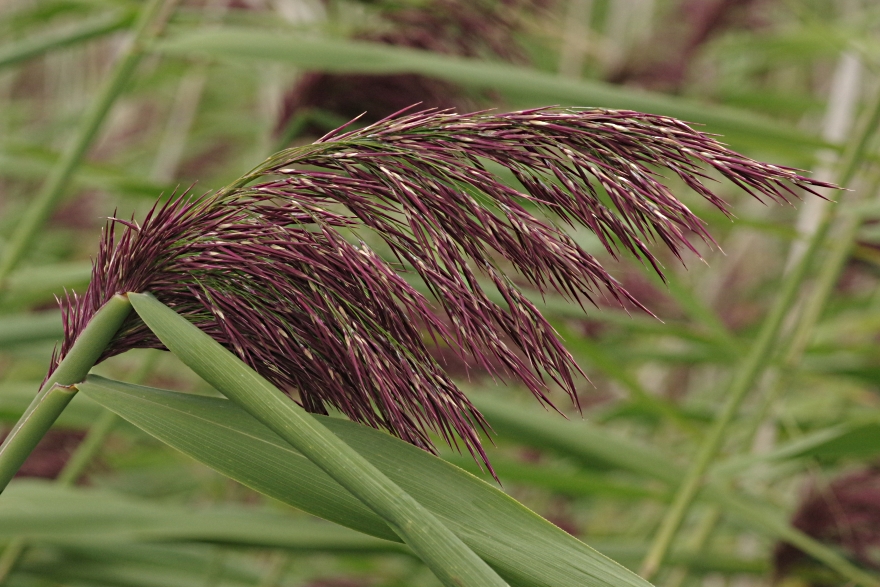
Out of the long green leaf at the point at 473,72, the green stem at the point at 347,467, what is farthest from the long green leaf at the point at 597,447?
the green stem at the point at 347,467

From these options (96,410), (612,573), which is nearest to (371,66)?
(96,410)

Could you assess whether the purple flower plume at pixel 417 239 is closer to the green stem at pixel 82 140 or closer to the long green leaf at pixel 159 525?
the long green leaf at pixel 159 525

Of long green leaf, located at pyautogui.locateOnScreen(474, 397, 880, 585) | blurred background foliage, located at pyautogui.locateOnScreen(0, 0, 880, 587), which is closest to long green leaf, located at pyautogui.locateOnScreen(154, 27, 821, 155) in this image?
blurred background foliage, located at pyautogui.locateOnScreen(0, 0, 880, 587)

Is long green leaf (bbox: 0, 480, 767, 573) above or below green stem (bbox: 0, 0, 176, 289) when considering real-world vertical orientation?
below

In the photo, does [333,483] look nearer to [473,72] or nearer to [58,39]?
[473,72]

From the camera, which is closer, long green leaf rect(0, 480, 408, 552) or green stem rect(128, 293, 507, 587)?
green stem rect(128, 293, 507, 587)

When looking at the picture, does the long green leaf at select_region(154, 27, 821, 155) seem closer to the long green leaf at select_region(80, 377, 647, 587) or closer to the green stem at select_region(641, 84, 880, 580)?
the green stem at select_region(641, 84, 880, 580)
